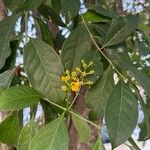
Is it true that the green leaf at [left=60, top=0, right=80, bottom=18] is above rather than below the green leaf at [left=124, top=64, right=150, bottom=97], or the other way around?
above

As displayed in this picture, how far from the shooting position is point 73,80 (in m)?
0.57

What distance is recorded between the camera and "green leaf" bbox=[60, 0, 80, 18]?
2.11ft

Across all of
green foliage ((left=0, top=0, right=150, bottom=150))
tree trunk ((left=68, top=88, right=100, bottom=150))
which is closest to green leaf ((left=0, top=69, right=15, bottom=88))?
green foliage ((left=0, top=0, right=150, bottom=150))

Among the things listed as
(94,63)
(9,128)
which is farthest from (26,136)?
(94,63)

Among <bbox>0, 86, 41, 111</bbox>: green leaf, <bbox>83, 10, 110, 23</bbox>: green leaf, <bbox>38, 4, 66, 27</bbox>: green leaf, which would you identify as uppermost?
<bbox>38, 4, 66, 27</bbox>: green leaf

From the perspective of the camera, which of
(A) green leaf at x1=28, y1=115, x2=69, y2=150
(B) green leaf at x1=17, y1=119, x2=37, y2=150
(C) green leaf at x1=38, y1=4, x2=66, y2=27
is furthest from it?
(C) green leaf at x1=38, y1=4, x2=66, y2=27

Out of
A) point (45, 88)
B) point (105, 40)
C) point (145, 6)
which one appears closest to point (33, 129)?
point (45, 88)

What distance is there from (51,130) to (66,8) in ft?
0.76

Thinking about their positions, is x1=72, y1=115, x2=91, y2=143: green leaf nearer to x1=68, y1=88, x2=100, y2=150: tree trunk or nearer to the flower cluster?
the flower cluster

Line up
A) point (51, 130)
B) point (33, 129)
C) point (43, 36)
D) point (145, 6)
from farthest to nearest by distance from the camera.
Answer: point (145, 6), point (43, 36), point (33, 129), point (51, 130)

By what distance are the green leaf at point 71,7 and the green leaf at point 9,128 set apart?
196 mm

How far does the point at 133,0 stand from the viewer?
2137 millimetres

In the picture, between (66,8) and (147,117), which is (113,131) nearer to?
(147,117)

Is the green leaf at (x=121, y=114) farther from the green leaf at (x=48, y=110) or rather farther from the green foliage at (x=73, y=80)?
the green leaf at (x=48, y=110)
